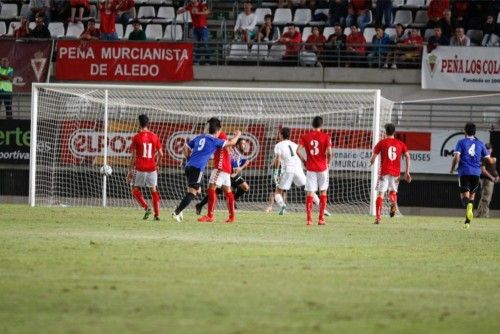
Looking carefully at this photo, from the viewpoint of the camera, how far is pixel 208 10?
A: 38.8m

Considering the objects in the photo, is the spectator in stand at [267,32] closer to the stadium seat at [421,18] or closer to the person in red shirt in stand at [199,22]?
the person in red shirt in stand at [199,22]

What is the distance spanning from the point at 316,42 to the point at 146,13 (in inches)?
239

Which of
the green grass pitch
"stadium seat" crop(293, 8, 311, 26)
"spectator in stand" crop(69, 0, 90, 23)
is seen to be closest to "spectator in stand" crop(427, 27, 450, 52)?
"stadium seat" crop(293, 8, 311, 26)

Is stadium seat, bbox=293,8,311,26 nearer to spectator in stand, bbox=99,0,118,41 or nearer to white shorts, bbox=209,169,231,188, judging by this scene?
spectator in stand, bbox=99,0,118,41

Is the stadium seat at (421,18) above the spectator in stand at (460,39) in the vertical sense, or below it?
above

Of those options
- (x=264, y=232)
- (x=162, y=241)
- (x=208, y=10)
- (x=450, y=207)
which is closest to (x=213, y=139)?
(x=264, y=232)

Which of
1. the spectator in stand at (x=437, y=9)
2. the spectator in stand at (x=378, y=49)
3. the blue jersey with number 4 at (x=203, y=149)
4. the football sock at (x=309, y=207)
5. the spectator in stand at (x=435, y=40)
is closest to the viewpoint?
the blue jersey with number 4 at (x=203, y=149)

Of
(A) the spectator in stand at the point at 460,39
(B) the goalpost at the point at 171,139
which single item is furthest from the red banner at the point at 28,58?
(A) the spectator in stand at the point at 460,39

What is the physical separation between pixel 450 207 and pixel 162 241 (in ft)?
56.9

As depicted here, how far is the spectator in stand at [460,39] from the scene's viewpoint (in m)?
36.1

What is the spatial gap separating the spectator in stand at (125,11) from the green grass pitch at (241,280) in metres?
16.9

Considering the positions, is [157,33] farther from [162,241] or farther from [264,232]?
[162,241]

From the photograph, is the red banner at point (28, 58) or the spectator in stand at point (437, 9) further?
the red banner at point (28, 58)

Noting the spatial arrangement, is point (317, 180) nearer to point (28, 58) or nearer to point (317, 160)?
point (317, 160)
